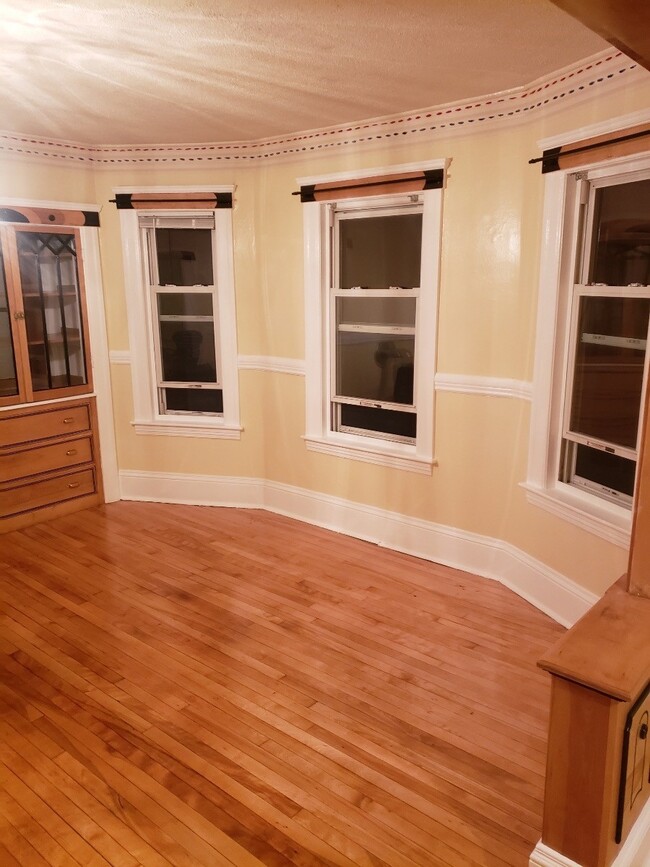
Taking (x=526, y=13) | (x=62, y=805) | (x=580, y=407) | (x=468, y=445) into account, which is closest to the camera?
(x=62, y=805)

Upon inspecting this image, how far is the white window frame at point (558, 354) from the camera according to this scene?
297 centimetres

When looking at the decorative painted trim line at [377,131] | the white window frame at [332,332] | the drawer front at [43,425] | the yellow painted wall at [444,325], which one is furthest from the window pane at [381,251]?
the drawer front at [43,425]

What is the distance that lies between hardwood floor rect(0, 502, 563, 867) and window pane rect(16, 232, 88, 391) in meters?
1.31

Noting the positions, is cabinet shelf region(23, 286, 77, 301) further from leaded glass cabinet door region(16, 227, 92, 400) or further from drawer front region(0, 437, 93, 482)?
drawer front region(0, 437, 93, 482)

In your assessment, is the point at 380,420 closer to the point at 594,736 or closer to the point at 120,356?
the point at 120,356

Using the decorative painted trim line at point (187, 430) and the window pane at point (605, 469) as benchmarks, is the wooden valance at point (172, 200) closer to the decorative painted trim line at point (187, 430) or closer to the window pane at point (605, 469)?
the decorative painted trim line at point (187, 430)

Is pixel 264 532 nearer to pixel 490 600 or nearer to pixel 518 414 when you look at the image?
pixel 490 600

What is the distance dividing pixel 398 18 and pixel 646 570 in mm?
2080

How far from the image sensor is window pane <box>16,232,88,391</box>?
4492 millimetres

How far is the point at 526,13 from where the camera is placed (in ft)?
7.73

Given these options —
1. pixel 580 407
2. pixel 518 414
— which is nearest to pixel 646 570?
pixel 580 407

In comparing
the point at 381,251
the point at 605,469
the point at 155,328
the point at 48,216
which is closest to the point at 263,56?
the point at 381,251

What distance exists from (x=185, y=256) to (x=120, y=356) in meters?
0.89

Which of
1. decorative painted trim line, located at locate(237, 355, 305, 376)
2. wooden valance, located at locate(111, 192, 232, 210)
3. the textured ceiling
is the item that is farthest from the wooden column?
wooden valance, located at locate(111, 192, 232, 210)
